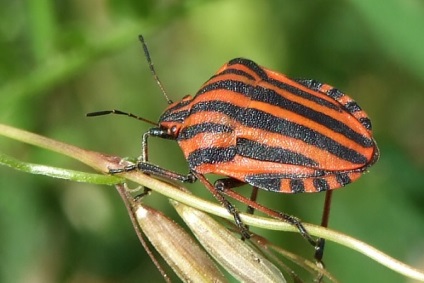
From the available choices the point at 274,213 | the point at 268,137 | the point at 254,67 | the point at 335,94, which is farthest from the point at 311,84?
the point at 274,213

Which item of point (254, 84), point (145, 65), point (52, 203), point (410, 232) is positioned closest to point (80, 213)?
point (52, 203)

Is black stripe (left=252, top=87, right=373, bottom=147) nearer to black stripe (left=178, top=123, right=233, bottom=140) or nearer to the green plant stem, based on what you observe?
black stripe (left=178, top=123, right=233, bottom=140)

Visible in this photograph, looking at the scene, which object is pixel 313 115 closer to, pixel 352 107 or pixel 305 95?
pixel 305 95

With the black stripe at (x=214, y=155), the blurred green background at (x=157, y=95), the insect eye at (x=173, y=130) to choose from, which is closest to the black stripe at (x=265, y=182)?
the black stripe at (x=214, y=155)

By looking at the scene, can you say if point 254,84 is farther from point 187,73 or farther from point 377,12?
point 187,73

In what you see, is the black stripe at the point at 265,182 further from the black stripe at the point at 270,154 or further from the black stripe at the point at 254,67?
the black stripe at the point at 254,67

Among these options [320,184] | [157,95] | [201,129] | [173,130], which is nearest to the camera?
[320,184]

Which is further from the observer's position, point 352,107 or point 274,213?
point 352,107
